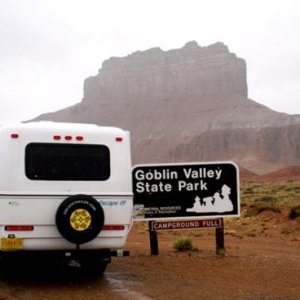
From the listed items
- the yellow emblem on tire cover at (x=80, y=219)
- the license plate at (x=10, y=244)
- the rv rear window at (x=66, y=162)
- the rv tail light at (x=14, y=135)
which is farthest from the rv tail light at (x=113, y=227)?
the rv tail light at (x=14, y=135)

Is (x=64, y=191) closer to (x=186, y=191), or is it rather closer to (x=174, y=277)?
(x=174, y=277)

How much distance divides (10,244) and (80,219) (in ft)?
3.42

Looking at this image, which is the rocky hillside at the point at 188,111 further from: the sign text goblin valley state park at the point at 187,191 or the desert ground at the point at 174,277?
the sign text goblin valley state park at the point at 187,191

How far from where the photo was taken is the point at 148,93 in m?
149

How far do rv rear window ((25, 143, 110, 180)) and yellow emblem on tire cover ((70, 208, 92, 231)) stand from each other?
58 cm

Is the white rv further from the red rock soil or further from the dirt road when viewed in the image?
the red rock soil

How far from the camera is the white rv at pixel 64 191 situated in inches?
339

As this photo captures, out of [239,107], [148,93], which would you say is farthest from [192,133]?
[148,93]

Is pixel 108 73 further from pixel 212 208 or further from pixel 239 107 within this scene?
pixel 212 208

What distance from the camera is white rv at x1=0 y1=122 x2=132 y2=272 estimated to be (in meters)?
8.61

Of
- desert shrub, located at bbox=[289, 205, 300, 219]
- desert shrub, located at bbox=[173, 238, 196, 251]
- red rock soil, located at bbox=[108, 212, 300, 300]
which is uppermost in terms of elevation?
desert shrub, located at bbox=[289, 205, 300, 219]

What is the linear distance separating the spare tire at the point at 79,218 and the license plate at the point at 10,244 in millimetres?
603

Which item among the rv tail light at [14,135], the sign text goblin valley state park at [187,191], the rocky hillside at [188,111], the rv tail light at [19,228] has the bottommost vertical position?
the rv tail light at [19,228]

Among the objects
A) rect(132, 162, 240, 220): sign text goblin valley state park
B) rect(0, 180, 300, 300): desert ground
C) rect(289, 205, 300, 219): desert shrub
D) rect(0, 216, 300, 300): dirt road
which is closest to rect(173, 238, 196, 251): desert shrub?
rect(0, 180, 300, 300): desert ground
